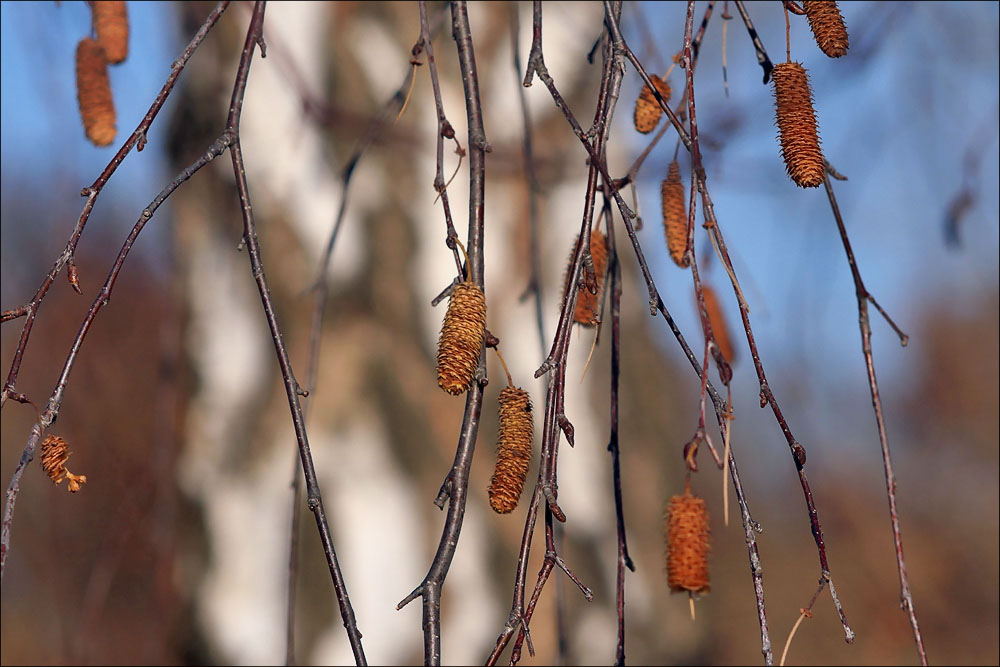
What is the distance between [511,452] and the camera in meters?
0.57

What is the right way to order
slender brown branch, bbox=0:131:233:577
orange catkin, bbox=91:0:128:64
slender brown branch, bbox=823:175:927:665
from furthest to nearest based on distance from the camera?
orange catkin, bbox=91:0:128:64 → slender brown branch, bbox=823:175:927:665 → slender brown branch, bbox=0:131:233:577

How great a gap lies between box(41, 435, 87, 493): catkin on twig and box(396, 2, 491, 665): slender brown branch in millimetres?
209

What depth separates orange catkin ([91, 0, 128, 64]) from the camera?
2.92ft

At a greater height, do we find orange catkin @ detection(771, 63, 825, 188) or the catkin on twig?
orange catkin @ detection(771, 63, 825, 188)

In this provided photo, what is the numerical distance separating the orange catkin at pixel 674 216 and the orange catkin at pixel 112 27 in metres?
0.54

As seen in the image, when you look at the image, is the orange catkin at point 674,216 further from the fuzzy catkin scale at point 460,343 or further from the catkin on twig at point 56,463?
the catkin on twig at point 56,463

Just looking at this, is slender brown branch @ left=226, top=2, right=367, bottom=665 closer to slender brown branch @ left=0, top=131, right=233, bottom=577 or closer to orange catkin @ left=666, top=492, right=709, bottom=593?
slender brown branch @ left=0, top=131, right=233, bottom=577

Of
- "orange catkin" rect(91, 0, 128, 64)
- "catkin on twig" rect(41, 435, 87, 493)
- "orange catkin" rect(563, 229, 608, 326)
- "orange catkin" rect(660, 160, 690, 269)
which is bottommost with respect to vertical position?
"catkin on twig" rect(41, 435, 87, 493)

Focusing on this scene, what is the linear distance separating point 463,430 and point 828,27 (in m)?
0.36

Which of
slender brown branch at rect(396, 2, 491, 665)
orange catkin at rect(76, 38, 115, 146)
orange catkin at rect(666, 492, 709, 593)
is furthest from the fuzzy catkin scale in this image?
orange catkin at rect(76, 38, 115, 146)

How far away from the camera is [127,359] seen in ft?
11.3

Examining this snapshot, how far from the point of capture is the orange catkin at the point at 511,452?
0.56m

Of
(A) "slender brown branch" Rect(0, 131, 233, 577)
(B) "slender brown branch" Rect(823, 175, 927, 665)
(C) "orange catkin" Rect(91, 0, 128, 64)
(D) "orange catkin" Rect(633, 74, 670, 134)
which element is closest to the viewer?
(A) "slender brown branch" Rect(0, 131, 233, 577)

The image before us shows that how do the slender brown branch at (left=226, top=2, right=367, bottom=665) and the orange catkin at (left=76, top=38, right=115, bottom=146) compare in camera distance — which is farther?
the orange catkin at (left=76, top=38, right=115, bottom=146)
